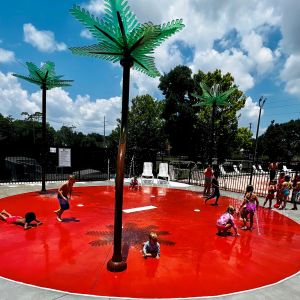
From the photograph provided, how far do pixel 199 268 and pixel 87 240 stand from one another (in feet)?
10.9

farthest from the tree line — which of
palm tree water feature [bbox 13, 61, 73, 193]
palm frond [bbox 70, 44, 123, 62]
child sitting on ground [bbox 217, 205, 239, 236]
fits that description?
palm frond [bbox 70, 44, 123, 62]

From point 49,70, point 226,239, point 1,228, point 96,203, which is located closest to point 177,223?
point 226,239

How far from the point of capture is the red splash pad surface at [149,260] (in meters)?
5.53

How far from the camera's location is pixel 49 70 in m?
14.8

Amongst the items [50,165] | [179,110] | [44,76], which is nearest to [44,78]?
[44,76]

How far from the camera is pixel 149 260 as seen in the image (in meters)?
6.71

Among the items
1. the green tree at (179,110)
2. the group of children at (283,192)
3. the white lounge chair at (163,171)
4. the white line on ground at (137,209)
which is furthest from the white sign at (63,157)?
the green tree at (179,110)

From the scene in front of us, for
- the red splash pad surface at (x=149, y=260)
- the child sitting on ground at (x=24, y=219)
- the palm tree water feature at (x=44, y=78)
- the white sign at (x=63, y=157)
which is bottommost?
the red splash pad surface at (x=149, y=260)

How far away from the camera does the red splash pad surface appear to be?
18.1 feet

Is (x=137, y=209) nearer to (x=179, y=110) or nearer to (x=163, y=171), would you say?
(x=163, y=171)

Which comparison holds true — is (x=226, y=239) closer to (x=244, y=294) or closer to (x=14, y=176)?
(x=244, y=294)

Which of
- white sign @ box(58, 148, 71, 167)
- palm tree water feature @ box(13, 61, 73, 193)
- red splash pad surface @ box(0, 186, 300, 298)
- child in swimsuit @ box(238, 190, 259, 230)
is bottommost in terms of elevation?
red splash pad surface @ box(0, 186, 300, 298)

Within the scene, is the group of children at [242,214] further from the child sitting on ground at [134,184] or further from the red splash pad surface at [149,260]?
the child sitting on ground at [134,184]

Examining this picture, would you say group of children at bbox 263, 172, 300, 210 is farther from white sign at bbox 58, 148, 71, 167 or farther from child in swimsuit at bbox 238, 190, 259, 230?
white sign at bbox 58, 148, 71, 167
